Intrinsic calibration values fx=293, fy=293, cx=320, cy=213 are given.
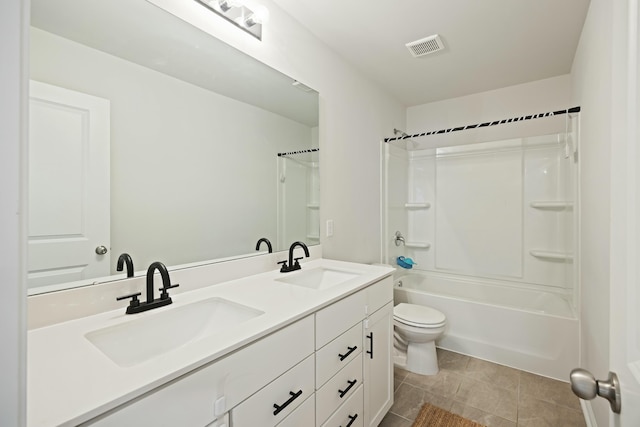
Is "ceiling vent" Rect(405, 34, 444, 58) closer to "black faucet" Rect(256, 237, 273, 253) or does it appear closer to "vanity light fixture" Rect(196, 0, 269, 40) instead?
"vanity light fixture" Rect(196, 0, 269, 40)

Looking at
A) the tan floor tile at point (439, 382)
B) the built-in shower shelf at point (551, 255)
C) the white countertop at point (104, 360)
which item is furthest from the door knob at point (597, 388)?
the built-in shower shelf at point (551, 255)

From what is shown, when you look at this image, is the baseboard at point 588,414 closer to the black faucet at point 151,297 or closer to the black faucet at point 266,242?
the black faucet at point 266,242

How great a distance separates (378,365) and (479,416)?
772 millimetres

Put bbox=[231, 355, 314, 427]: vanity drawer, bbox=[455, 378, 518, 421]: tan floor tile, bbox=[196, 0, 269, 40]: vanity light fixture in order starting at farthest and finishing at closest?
bbox=[455, 378, 518, 421]: tan floor tile → bbox=[196, 0, 269, 40]: vanity light fixture → bbox=[231, 355, 314, 427]: vanity drawer

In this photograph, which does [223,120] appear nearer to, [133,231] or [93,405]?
[133,231]

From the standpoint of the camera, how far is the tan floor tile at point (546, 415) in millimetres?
1696

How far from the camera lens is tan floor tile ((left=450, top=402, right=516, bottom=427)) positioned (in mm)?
1705

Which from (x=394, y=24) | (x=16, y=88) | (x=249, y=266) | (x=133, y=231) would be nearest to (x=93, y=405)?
(x=16, y=88)

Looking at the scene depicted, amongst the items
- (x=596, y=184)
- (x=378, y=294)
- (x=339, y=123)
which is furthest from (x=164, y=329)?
(x=596, y=184)

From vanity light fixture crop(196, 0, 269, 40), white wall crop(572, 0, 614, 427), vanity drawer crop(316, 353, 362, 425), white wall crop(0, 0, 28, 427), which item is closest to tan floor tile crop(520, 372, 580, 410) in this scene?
white wall crop(572, 0, 614, 427)

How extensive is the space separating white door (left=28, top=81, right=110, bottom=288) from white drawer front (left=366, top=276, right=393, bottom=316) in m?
1.14

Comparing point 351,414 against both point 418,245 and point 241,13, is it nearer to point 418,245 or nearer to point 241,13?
point 241,13

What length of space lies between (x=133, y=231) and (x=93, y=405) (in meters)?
0.73

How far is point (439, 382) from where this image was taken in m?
2.11
